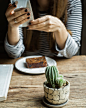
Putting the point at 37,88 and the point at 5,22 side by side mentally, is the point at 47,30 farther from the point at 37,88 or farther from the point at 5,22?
the point at 5,22

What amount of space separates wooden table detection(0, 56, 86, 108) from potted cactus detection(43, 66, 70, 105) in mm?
48

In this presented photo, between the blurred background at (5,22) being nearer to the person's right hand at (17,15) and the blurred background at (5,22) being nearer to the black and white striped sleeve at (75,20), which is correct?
the black and white striped sleeve at (75,20)

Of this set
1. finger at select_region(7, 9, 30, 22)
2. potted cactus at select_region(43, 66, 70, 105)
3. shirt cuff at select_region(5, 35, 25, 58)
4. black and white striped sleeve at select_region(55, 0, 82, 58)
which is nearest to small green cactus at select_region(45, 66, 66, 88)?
potted cactus at select_region(43, 66, 70, 105)

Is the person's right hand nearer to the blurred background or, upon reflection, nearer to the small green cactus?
the small green cactus

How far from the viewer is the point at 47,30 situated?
1050 millimetres

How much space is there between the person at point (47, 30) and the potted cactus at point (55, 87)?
0.48 meters

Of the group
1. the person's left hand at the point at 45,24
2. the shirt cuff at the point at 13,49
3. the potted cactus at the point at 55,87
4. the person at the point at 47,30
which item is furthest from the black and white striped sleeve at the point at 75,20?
the potted cactus at the point at 55,87

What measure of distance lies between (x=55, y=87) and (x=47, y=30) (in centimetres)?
57

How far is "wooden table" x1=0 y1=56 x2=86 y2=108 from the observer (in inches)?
23.9

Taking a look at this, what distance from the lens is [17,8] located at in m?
Result: 0.90

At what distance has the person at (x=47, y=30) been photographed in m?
0.98

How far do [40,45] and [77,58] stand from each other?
1.64ft

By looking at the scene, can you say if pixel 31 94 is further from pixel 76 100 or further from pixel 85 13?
pixel 85 13

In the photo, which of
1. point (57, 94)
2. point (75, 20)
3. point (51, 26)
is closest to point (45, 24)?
point (51, 26)
